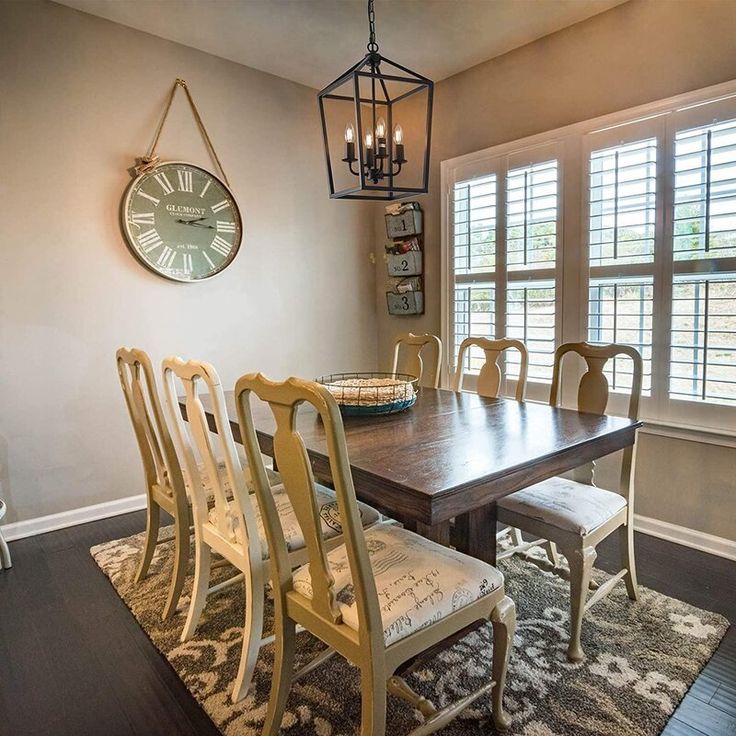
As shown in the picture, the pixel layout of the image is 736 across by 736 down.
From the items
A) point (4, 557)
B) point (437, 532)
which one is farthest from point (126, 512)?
point (437, 532)

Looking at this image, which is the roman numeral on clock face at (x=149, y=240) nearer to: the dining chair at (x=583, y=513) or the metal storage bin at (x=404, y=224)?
the metal storage bin at (x=404, y=224)

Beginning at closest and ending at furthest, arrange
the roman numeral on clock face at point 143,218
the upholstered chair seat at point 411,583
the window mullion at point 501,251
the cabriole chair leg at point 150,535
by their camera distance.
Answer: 1. the upholstered chair seat at point 411,583
2. the cabriole chair leg at point 150,535
3. the roman numeral on clock face at point 143,218
4. the window mullion at point 501,251

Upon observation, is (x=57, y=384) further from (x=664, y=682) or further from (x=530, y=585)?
(x=664, y=682)

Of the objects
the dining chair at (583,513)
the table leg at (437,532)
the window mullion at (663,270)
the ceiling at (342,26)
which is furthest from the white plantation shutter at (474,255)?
the table leg at (437,532)

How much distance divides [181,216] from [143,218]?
225 mm

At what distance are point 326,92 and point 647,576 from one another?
96.3 inches

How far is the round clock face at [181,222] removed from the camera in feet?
10.2

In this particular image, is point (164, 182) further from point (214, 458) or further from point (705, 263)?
point (705, 263)

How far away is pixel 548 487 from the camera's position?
6.93 feet

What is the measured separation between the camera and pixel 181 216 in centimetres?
327

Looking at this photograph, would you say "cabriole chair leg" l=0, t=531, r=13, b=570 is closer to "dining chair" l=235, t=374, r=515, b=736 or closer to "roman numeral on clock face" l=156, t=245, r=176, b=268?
"roman numeral on clock face" l=156, t=245, r=176, b=268

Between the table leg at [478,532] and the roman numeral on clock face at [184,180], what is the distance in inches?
102

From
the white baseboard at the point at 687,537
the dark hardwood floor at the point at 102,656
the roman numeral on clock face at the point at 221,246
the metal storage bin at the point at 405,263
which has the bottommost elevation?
the dark hardwood floor at the point at 102,656

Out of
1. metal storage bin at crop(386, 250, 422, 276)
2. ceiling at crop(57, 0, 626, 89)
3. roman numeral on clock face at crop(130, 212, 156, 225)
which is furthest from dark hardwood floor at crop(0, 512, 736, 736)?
ceiling at crop(57, 0, 626, 89)
